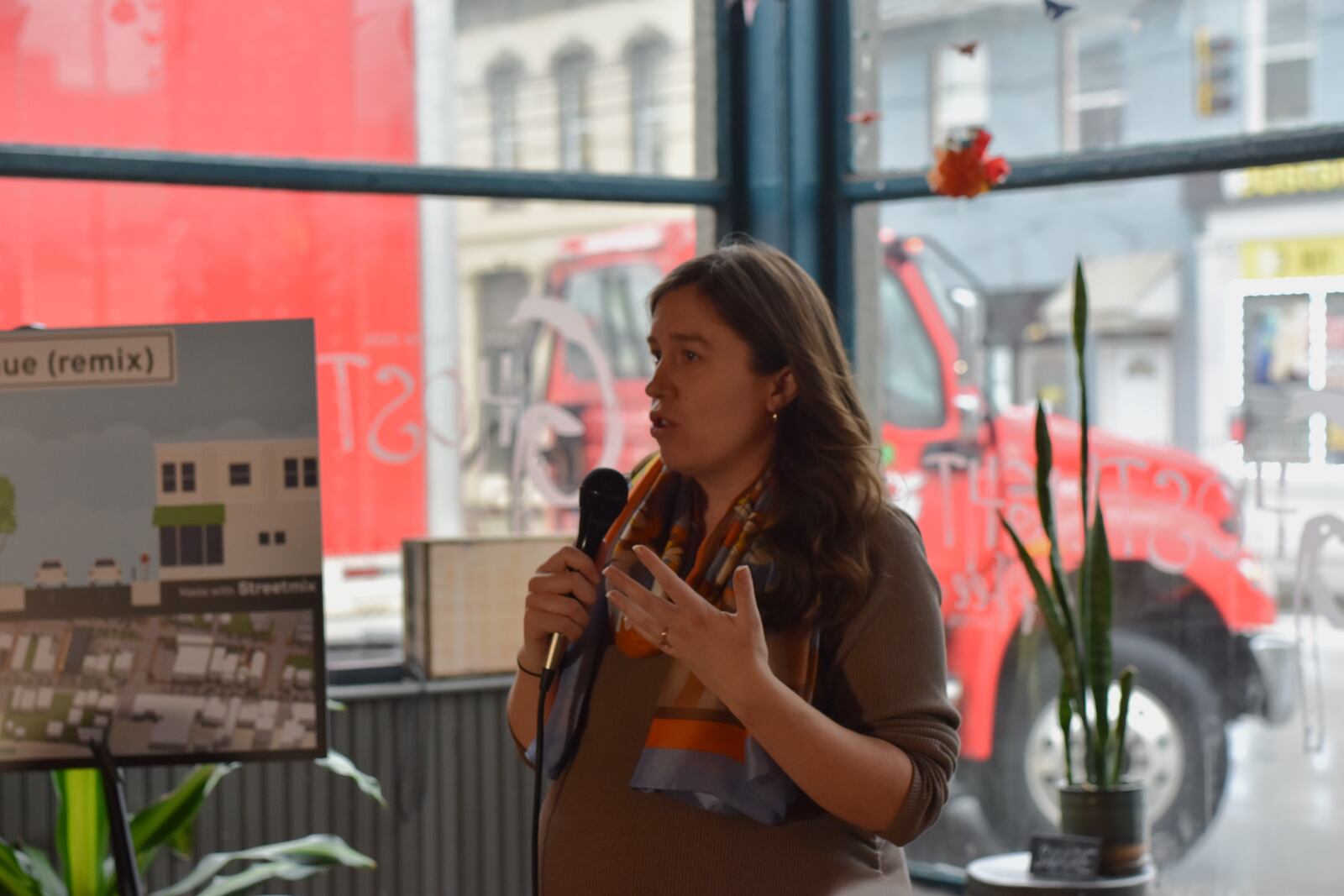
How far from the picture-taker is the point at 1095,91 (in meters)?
3.50

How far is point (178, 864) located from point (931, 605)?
2.29 m

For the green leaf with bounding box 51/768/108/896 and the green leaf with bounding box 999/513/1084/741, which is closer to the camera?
the green leaf with bounding box 51/768/108/896

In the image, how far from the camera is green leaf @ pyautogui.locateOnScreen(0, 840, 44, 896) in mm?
2689

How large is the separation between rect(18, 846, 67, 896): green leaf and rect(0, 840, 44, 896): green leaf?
0.05 metres

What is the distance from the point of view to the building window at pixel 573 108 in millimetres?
3826

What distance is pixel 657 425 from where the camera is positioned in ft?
6.13

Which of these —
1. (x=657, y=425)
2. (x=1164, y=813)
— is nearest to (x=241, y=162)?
(x=657, y=425)

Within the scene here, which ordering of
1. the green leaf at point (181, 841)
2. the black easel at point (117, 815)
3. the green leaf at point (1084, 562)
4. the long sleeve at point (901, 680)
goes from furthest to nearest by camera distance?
1. the green leaf at point (1084, 562)
2. the green leaf at point (181, 841)
3. the black easel at point (117, 815)
4. the long sleeve at point (901, 680)

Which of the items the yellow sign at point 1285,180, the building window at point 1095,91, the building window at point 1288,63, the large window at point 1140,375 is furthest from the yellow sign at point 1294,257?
the building window at point 1095,91

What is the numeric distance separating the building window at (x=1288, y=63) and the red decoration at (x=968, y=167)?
1.91 ft

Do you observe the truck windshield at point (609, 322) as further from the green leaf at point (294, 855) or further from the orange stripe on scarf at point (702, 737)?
the orange stripe on scarf at point (702, 737)

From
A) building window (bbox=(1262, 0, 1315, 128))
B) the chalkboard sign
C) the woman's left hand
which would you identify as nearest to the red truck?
the chalkboard sign

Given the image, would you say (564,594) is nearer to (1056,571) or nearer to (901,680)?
(901,680)

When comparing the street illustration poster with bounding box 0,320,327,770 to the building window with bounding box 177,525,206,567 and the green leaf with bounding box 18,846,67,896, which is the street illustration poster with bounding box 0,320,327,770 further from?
the green leaf with bounding box 18,846,67,896
